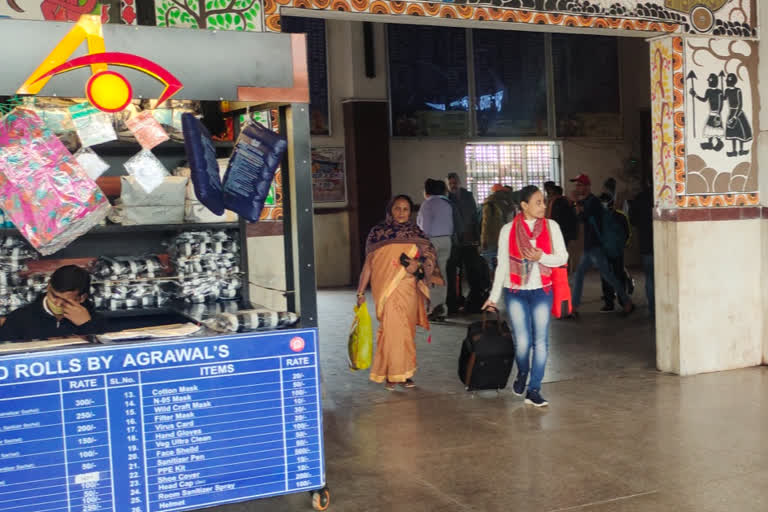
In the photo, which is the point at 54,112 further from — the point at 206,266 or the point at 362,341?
the point at 362,341

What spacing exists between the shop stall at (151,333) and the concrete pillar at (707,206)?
11.2 ft

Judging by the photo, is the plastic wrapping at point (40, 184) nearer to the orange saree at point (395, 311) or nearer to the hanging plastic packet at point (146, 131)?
the hanging plastic packet at point (146, 131)

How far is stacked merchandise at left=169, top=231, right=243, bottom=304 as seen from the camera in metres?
4.45

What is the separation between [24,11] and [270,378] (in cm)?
233

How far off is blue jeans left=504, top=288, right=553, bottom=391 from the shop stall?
1991 millimetres

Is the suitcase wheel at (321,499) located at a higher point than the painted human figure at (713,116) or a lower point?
lower

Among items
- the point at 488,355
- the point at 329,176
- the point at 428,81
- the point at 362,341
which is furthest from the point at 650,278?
the point at 428,81

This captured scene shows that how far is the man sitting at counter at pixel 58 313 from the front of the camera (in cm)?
394

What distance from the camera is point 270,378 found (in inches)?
144

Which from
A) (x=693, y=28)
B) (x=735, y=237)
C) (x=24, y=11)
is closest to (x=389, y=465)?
(x=24, y=11)

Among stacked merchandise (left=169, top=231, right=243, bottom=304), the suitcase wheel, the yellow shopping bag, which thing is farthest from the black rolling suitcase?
the suitcase wheel

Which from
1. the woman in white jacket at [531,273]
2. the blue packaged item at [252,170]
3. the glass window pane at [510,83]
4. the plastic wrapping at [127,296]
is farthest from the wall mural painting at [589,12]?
the glass window pane at [510,83]

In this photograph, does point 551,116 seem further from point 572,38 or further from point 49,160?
point 49,160

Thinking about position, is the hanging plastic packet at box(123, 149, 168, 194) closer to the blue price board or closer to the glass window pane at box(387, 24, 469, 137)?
the blue price board
